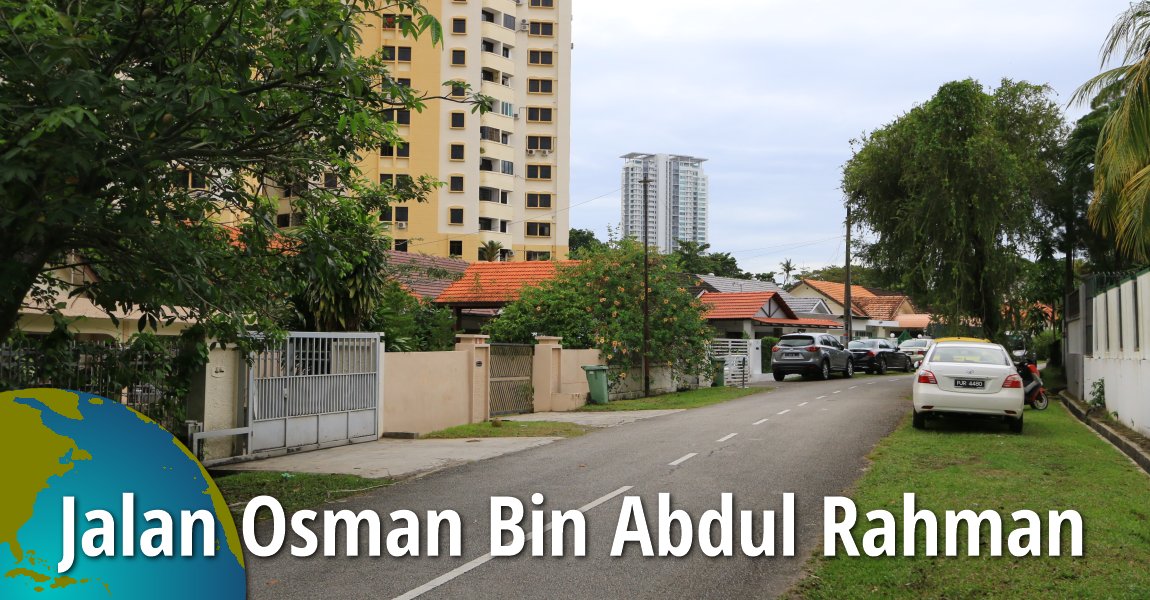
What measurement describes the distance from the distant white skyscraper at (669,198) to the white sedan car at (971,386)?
76894 millimetres

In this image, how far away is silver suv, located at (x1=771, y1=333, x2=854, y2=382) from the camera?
3784 cm

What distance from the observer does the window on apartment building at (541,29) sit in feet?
268

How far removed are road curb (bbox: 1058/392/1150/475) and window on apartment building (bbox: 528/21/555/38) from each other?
64.8 meters

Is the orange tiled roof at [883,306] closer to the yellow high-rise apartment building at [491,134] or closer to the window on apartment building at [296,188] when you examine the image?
the yellow high-rise apartment building at [491,134]

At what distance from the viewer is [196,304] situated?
402 inches

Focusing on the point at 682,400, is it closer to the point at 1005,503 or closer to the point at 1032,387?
A: the point at 1032,387

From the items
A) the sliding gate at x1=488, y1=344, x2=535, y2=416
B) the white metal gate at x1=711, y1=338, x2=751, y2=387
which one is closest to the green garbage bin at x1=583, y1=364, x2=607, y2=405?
the sliding gate at x1=488, y1=344, x2=535, y2=416

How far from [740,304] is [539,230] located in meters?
35.2

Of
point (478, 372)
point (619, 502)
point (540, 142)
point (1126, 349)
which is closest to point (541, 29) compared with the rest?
point (540, 142)

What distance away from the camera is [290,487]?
38.3 ft

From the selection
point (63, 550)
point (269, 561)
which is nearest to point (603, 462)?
point (269, 561)

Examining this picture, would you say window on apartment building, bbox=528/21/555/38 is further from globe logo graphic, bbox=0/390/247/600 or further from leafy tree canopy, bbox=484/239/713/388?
globe logo graphic, bbox=0/390/247/600

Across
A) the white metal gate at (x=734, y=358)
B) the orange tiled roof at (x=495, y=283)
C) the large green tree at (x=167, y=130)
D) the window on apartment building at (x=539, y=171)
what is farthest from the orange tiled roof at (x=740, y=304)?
the large green tree at (x=167, y=130)

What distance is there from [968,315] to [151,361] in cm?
2276
